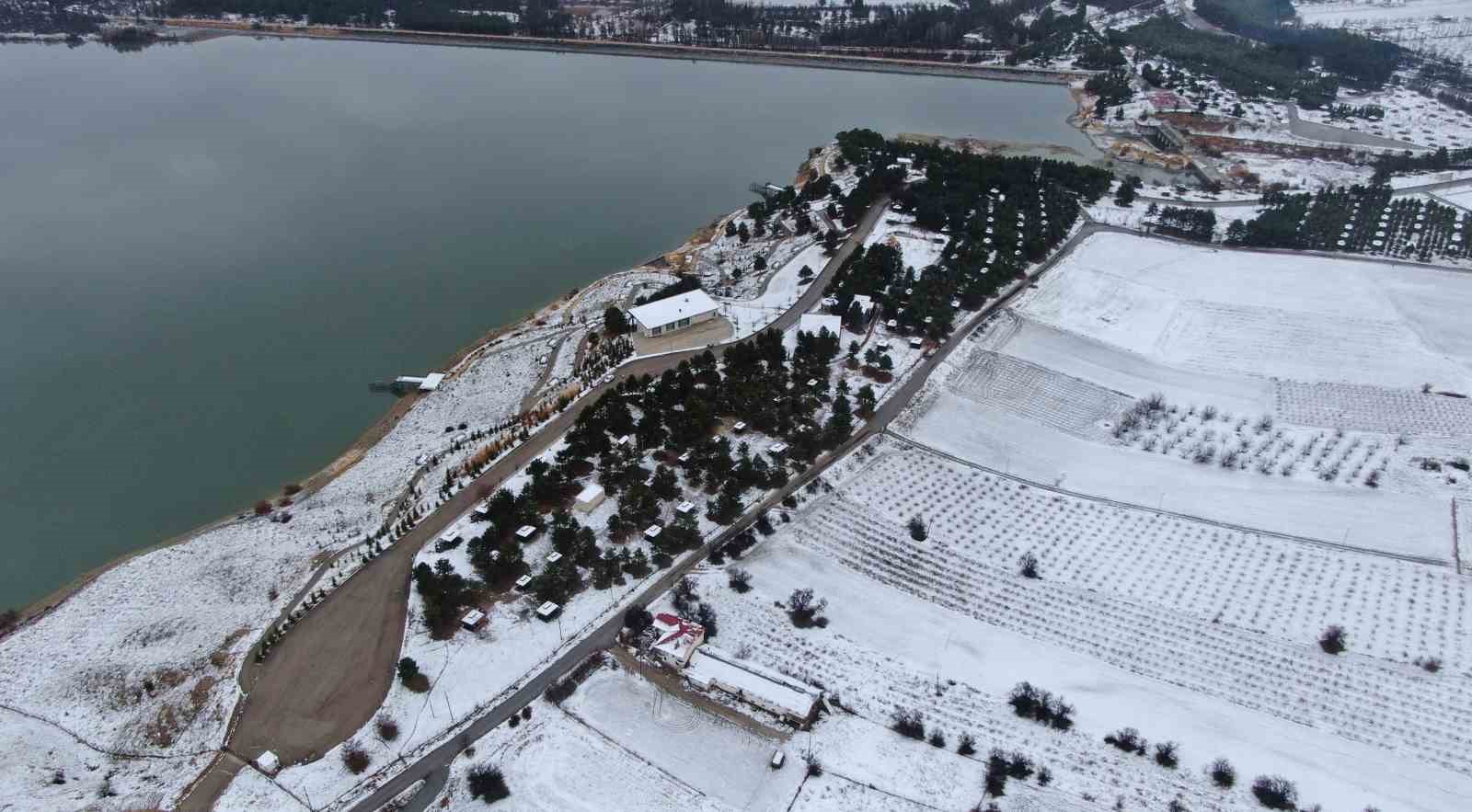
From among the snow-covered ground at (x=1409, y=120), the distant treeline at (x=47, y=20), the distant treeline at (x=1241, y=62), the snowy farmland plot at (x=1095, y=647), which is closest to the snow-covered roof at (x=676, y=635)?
the snowy farmland plot at (x=1095, y=647)

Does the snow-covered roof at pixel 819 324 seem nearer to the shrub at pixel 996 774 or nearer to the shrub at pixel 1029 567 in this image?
the shrub at pixel 1029 567

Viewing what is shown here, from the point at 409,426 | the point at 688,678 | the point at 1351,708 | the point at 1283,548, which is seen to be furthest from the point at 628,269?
the point at 1351,708

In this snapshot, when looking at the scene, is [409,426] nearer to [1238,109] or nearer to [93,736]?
[93,736]

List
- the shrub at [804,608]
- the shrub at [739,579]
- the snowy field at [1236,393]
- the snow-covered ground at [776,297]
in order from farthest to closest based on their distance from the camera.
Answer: the snow-covered ground at [776,297] → the snowy field at [1236,393] → the shrub at [739,579] → the shrub at [804,608]

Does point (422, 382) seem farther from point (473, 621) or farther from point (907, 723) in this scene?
point (907, 723)

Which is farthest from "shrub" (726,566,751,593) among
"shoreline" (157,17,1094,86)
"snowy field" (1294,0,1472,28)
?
"snowy field" (1294,0,1472,28)

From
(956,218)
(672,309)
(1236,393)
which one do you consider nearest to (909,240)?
(956,218)
